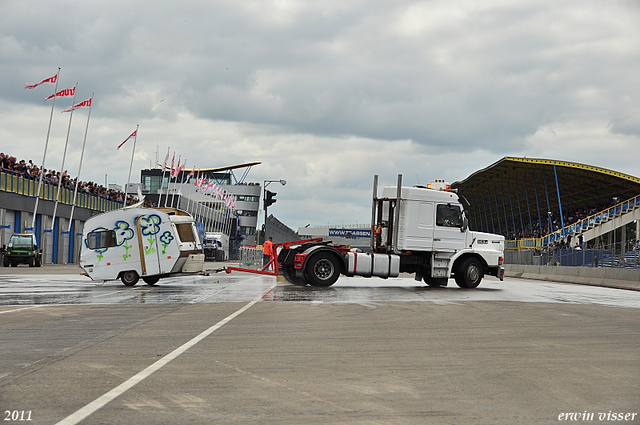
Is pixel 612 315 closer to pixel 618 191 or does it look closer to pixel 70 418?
pixel 70 418

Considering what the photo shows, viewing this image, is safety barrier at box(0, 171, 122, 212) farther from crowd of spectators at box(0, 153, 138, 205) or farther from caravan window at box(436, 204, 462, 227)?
caravan window at box(436, 204, 462, 227)

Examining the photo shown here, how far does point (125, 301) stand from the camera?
16359mm

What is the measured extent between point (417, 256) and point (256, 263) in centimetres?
2181

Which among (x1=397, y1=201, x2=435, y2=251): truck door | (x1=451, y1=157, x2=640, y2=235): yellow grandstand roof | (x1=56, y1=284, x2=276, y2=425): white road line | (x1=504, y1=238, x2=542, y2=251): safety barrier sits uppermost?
(x1=451, y1=157, x2=640, y2=235): yellow grandstand roof

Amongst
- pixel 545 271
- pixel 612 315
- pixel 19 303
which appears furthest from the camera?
pixel 545 271

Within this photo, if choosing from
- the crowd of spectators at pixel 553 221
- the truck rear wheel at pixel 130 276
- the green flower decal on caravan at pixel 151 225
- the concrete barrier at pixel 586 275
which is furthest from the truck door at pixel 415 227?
the crowd of spectators at pixel 553 221

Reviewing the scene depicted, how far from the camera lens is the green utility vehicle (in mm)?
42500

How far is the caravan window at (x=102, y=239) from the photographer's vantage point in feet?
70.4

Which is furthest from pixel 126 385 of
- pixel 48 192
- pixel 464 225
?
pixel 48 192

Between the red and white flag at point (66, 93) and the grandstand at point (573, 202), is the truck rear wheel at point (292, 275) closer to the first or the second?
the grandstand at point (573, 202)

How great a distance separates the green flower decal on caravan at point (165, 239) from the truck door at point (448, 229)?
8200mm

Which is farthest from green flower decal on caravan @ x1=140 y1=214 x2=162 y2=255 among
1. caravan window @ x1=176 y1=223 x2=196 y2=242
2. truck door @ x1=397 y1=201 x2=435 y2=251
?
truck door @ x1=397 y1=201 x2=435 y2=251

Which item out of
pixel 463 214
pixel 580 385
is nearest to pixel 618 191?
pixel 463 214

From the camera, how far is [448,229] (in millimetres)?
22438
